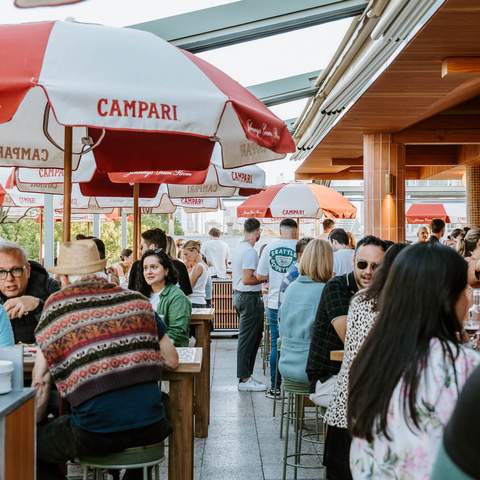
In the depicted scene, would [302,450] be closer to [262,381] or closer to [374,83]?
[262,381]

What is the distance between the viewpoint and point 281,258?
8.01 meters

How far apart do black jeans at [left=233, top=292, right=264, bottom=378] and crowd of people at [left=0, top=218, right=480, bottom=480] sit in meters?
1.58

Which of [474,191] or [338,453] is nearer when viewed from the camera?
[338,453]

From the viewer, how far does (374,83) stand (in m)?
7.90

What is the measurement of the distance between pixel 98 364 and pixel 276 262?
4864 millimetres

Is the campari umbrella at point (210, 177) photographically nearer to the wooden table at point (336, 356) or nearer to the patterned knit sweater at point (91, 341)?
the wooden table at point (336, 356)

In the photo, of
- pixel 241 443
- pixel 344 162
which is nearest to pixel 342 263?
pixel 241 443

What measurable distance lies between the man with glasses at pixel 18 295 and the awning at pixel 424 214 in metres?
20.4

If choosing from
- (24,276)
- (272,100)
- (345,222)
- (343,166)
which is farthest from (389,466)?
(345,222)

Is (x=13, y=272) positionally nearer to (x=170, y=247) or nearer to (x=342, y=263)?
(x=170, y=247)

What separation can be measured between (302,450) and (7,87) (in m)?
4.07

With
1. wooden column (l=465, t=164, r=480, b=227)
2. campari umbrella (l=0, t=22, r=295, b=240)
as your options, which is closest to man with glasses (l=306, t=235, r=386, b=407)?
campari umbrella (l=0, t=22, r=295, b=240)

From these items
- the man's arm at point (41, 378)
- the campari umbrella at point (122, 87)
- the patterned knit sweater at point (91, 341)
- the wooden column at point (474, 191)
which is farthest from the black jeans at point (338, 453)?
the wooden column at point (474, 191)

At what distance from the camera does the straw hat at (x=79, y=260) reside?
3480 mm
